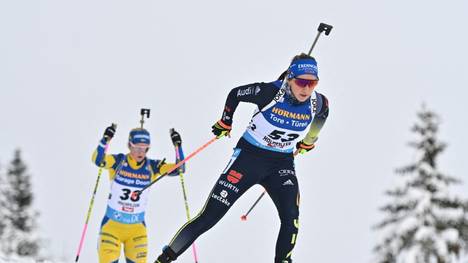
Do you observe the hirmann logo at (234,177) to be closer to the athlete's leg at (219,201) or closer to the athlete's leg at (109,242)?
the athlete's leg at (219,201)

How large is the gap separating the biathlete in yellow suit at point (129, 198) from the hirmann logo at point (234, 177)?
10.6 ft

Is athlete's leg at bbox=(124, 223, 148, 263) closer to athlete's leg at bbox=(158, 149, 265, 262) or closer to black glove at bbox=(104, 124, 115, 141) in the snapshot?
black glove at bbox=(104, 124, 115, 141)

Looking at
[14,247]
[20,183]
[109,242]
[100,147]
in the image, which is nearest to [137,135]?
[100,147]

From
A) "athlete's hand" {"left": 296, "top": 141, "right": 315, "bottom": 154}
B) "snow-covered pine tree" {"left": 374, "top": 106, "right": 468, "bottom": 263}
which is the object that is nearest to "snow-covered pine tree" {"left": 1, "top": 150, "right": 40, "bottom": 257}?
"snow-covered pine tree" {"left": 374, "top": 106, "right": 468, "bottom": 263}

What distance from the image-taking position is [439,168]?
1725 centimetres

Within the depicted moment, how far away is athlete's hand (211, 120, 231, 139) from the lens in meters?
8.50

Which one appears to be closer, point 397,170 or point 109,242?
point 109,242

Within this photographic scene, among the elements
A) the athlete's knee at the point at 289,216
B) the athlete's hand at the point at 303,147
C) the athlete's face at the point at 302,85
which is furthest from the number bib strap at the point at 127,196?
the athlete's face at the point at 302,85

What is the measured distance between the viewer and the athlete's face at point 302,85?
8234 mm

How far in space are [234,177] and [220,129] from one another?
627 millimetres

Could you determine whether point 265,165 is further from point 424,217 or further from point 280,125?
point 424,217

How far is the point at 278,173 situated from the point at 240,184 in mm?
464

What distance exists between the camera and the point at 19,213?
39094 millimetres

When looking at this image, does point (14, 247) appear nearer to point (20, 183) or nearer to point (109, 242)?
point (20, 183)
